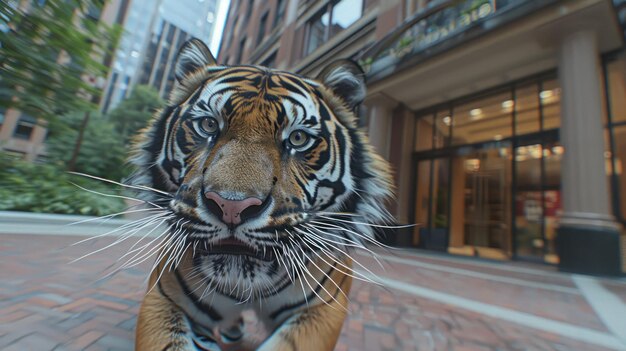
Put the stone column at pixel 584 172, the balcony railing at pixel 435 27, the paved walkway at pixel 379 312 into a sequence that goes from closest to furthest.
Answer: the paved walkway at pixel 379 312 < the stone column at pixel 584 172 < the balcony railing at pixel 435 27

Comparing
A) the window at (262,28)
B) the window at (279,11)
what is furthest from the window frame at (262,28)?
the window at (279,11)

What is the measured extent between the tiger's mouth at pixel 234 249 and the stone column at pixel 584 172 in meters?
6.89

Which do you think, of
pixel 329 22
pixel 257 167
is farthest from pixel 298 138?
pixel 329 22

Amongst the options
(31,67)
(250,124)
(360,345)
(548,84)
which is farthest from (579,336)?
(548,84)

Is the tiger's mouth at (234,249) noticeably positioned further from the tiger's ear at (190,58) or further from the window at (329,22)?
the window at (329,22)

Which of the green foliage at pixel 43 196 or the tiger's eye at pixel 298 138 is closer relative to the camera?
the tiger's eye at pixel 298 138

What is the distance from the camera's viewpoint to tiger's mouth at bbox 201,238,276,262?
27.0 inches

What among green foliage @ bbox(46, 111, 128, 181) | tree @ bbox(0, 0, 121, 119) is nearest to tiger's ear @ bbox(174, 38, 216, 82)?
tree @ bbox(0, 0, 121, 119)

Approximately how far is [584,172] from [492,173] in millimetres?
3014

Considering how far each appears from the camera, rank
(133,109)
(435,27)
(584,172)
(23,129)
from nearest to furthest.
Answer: (584,172), (435,27), (133,109), (23,129)

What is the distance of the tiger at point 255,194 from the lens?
0.69m

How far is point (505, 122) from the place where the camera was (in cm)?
791

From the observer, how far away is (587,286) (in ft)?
13.9

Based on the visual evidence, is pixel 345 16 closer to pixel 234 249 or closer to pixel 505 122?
pixel 505 122
